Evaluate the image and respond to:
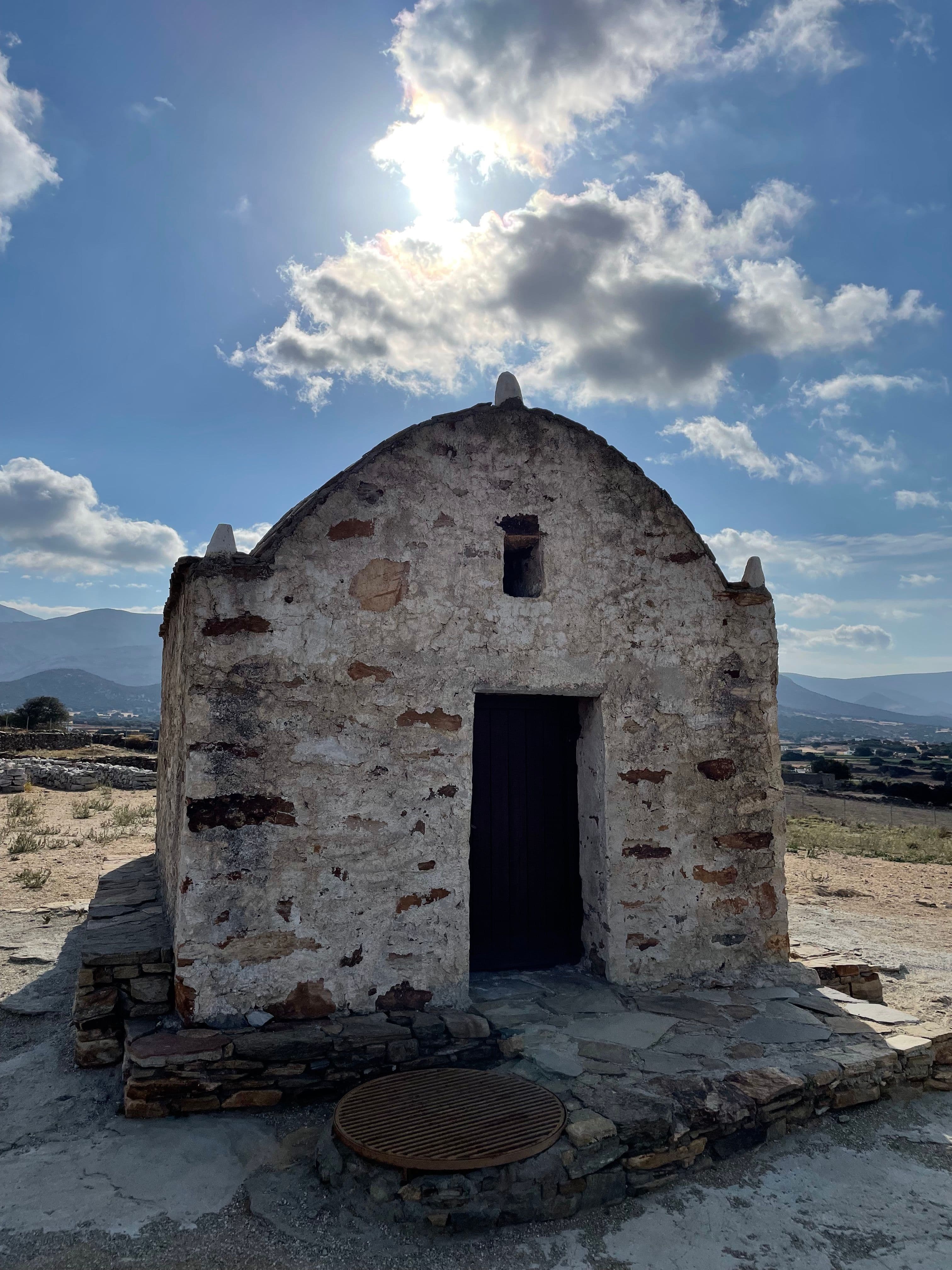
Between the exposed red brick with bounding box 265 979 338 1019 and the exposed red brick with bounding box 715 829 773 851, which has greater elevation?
the exposed red brick with bounding box 715 829 773 851

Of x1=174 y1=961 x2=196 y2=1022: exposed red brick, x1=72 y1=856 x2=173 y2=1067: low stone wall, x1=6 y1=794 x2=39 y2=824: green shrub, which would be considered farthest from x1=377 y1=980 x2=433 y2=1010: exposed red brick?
x1=6 y1=794 x2=39 y2=824: green shrub

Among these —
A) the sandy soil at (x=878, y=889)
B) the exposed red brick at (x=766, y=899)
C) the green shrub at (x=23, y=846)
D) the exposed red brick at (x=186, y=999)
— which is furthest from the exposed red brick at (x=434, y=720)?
the green shrub at (x=23, y=846)

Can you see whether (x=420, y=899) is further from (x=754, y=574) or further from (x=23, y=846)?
(x=23, y=846)

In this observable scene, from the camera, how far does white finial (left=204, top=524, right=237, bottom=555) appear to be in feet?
14.9

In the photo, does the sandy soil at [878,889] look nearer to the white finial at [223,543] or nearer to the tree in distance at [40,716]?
the white finial at [223,543]

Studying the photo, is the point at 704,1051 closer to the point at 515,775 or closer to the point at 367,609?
the point at 515,775

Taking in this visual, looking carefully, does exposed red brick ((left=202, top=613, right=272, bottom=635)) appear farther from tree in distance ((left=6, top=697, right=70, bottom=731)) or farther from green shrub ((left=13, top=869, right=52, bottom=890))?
tree in distance ((left=6, top=697, right=70, bottom=731))

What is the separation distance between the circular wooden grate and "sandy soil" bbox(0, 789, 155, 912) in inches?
239

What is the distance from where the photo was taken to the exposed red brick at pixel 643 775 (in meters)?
5.18

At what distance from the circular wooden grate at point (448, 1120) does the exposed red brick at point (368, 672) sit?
7.24 feet

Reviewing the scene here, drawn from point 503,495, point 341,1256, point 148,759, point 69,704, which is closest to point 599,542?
point 503,495

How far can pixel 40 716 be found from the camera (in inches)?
1361

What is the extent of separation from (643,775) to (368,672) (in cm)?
206

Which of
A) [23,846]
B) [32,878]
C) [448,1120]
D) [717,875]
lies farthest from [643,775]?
[23,846]
